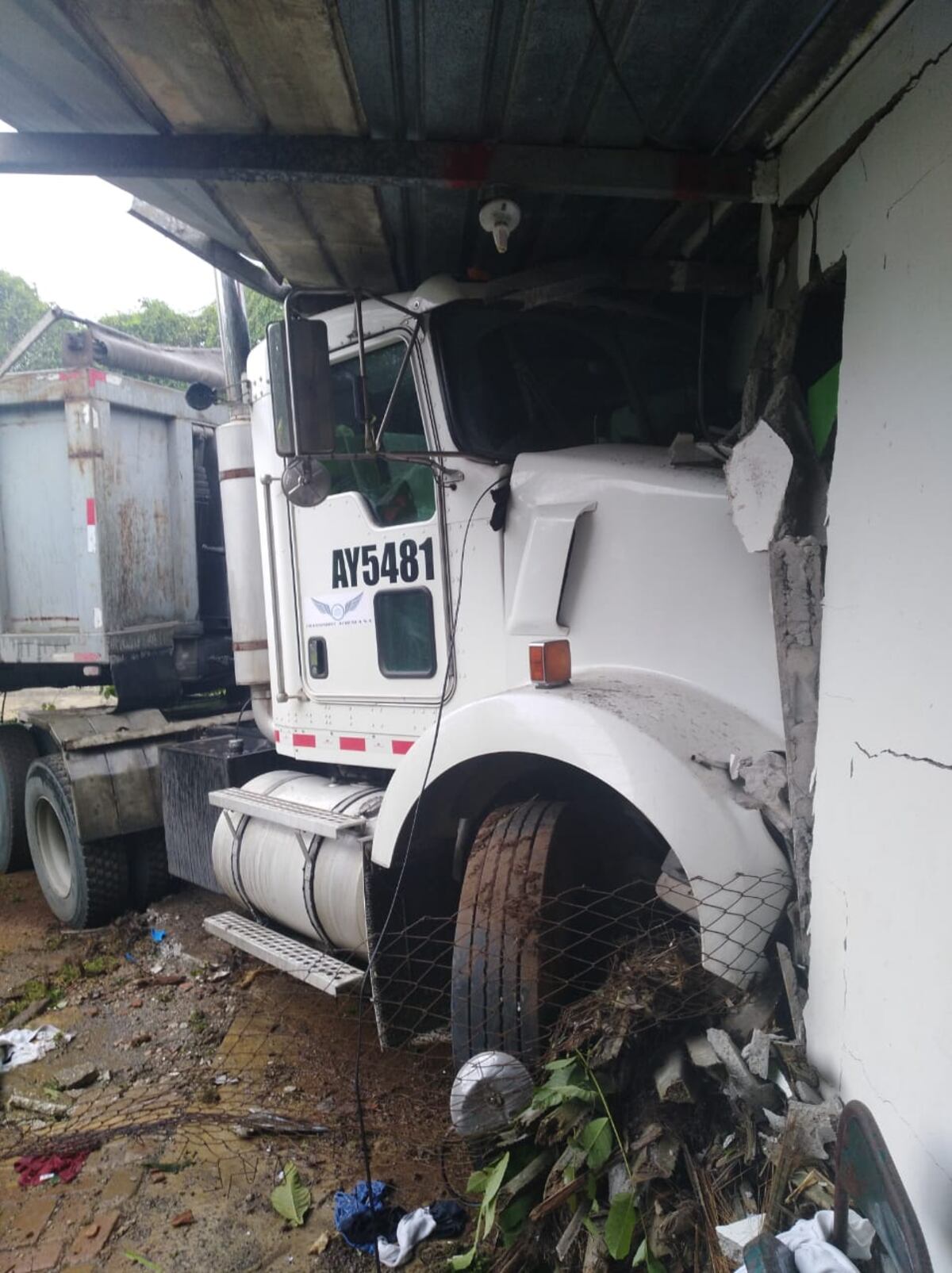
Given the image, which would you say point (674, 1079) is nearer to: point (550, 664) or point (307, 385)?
point (550, 664)

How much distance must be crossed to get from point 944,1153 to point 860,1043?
25 cm

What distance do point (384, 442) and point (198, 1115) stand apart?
2444 mm

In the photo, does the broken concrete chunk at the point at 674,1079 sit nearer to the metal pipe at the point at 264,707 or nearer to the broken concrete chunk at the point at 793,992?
the broken concrete chunk at the point at 793,992

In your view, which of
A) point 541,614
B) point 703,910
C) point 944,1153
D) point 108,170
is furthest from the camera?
point 541,614

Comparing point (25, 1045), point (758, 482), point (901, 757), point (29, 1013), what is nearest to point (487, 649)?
point (758, 482)

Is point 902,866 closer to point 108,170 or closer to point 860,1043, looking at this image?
point 860,1043

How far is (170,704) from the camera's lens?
5.75m

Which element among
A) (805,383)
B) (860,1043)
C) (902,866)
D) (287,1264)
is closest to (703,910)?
(860,1043)

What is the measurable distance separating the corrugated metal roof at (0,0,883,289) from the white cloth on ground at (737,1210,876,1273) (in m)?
2.12

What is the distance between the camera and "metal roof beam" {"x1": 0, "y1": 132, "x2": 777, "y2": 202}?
2.21 metres

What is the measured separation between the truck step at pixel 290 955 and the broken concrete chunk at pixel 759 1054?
5.35ft

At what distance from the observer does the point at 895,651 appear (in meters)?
1.54

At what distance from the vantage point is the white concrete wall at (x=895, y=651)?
1.41 metres

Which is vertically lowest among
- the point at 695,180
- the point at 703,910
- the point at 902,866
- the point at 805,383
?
the point at 703,910
